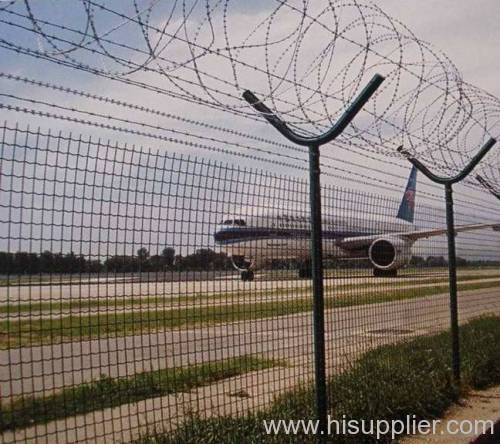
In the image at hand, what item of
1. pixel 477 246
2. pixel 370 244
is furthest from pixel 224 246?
pixel 477 246

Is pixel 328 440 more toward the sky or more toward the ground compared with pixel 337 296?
more toward the ground

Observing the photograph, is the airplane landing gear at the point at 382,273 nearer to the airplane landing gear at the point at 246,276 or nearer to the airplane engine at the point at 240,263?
the airplane engine at the point at 240,263

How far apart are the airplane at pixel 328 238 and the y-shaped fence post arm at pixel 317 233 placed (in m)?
0.45

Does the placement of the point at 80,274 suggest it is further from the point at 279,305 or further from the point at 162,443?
the point at 279,305

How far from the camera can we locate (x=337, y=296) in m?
6.50

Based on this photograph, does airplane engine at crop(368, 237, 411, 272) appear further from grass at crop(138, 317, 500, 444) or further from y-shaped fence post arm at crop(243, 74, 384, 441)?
y-shaped fence post arm at crop(243, 74, 384, 441)

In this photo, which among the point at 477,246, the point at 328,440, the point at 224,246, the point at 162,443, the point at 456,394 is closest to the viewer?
the point at 162,443

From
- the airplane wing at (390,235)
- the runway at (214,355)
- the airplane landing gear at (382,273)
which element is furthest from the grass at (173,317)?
the airplane wing at (390,235)

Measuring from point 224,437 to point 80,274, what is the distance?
57.1 inches

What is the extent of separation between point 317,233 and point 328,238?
189 cm

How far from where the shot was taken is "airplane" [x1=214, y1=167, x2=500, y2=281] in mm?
4906

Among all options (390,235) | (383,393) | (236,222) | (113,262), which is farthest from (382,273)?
(113,262)

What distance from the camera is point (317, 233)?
4.55 meters

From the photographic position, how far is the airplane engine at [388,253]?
6.98 meters
